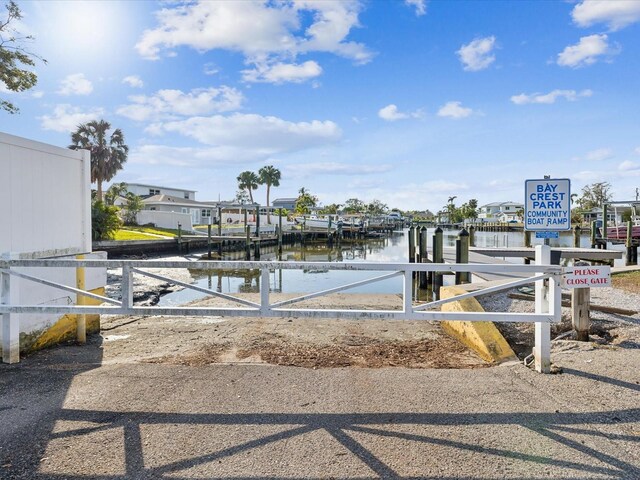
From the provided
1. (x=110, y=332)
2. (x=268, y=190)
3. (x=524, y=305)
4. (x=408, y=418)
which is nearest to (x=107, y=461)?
(x=408, y=418)

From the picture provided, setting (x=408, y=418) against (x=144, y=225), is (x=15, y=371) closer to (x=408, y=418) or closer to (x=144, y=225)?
(x=408, y=418)

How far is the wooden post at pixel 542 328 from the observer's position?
A: 15.7ft

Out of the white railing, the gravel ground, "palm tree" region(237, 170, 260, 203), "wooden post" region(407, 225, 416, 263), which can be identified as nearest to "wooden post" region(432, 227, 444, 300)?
the gravel ground

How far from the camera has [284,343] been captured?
6.52m

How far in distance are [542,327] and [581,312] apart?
1.72 meters

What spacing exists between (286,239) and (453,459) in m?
49.3

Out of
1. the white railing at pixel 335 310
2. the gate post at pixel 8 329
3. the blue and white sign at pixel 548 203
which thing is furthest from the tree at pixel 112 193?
the blue and white sign at pixel 548 203

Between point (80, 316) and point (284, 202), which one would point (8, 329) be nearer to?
point (80, 316)

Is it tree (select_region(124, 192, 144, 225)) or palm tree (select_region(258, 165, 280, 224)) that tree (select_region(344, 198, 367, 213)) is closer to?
palm tree (select_region(258, 165, 280, 224))

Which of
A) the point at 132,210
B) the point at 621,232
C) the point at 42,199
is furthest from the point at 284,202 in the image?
the point at 42,199

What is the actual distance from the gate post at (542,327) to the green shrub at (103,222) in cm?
3062

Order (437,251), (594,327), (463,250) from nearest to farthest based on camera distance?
(594,327) < (463,250) < (437,251)

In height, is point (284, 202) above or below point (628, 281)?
above

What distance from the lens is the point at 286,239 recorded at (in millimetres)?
52188
